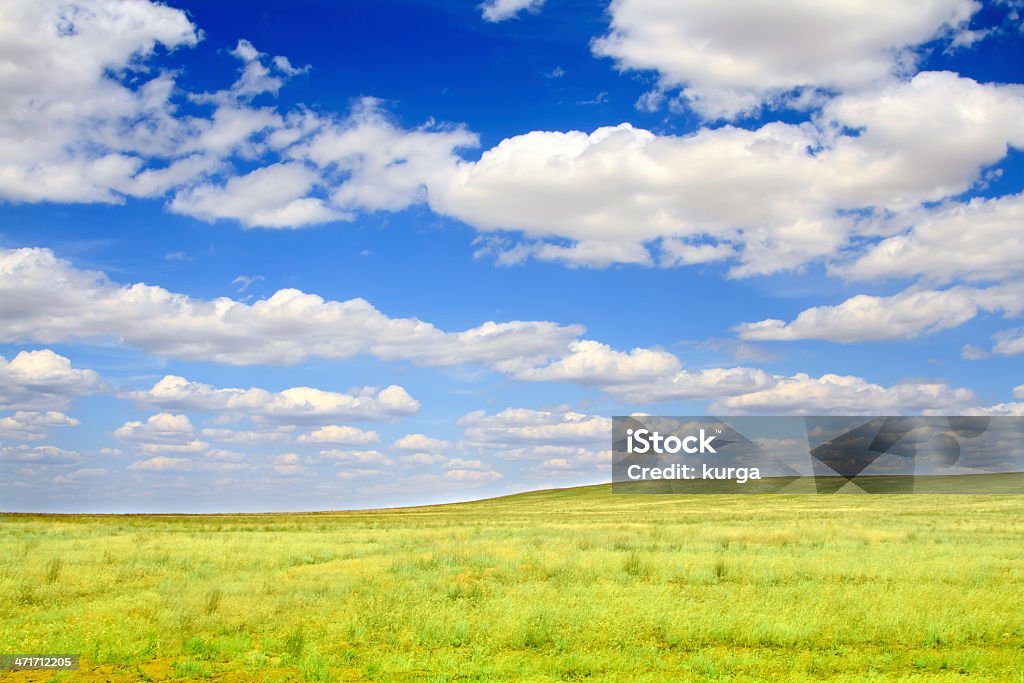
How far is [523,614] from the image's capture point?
1416cm

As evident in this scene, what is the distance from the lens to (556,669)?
1138 centimetres

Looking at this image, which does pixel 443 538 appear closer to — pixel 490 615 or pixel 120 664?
pixel 490 615

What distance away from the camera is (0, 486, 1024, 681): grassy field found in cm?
1177

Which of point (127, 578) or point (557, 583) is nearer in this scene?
point (557, 583)

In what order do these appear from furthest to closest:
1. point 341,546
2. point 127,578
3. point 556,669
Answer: point 341,546 < point 127,578 < point 556,669

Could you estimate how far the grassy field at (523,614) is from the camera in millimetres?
11773

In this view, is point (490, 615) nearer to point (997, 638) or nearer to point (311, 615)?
point (311, 615)

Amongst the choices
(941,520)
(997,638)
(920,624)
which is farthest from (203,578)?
(941,520)

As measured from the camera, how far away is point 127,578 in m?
19.2

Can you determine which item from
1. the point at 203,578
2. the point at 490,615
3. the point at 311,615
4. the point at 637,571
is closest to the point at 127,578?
the point at 203,578

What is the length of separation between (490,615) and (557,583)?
3783 millimetres

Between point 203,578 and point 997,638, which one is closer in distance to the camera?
point 997,638

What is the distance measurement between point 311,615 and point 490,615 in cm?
359

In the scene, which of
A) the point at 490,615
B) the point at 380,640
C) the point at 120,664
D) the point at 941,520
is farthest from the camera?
the point at 941,520
